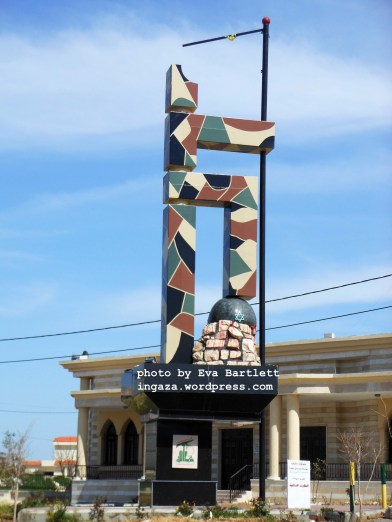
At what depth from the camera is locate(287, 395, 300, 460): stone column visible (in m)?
40.9

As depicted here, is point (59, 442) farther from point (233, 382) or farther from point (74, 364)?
point (233, 382)

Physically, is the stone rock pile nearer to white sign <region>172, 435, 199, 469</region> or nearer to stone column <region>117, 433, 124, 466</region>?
white sign <region>172, 435, 199, 469</region>

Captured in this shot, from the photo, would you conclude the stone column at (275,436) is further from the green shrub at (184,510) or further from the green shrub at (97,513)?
the green shrub at (97,513)

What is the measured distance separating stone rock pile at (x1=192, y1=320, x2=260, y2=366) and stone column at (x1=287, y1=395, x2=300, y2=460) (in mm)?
7856

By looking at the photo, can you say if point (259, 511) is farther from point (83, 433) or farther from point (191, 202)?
point (83, 433)

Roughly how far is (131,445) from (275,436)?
39.9 feet

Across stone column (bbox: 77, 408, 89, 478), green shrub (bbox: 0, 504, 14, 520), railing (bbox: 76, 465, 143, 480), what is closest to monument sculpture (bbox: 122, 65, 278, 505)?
green shrub (bbox: 0, 504, 14, 520)

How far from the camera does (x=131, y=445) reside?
169 ft

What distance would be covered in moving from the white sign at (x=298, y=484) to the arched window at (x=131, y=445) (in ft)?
72.1

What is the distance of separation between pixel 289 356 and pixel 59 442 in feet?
273

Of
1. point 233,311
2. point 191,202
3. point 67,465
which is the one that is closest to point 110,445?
point 67,465

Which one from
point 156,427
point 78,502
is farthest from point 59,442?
point 156,427

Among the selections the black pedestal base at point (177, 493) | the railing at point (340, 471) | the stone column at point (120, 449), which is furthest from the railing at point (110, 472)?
the black pedestal base at point (177, 493)

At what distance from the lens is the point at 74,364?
53969 mm
